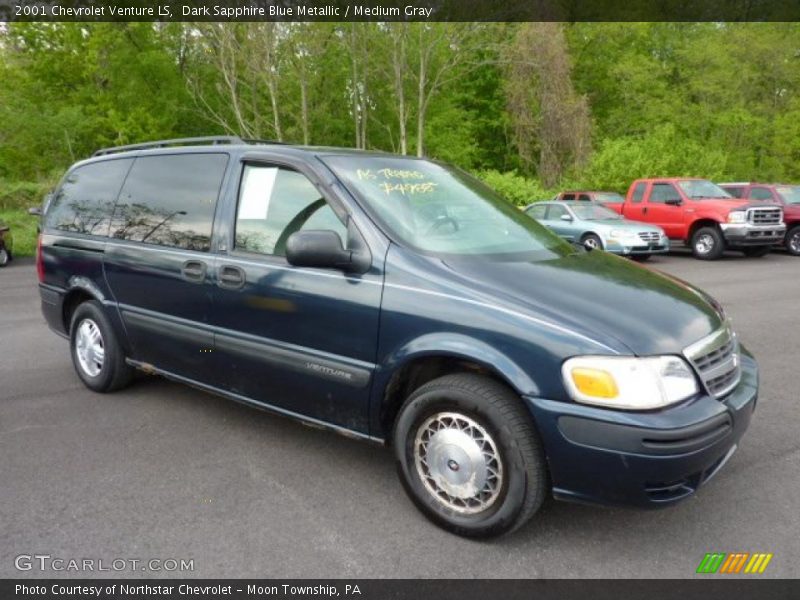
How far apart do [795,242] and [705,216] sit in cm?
294

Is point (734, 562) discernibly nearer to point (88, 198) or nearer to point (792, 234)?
point (88, 198)

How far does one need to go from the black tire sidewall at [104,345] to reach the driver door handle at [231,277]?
1.46 m

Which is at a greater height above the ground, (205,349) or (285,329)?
(285,329)

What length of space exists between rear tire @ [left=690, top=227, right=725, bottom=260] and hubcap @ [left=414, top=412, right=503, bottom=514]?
1404cm

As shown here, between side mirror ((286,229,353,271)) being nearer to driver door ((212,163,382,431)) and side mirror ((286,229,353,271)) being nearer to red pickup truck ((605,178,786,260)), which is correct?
driver door ((212,163,382,431))

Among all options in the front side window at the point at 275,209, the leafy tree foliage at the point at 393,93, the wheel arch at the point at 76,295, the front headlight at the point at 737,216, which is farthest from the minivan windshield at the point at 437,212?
the leafy tree foliage at the point at 393,93

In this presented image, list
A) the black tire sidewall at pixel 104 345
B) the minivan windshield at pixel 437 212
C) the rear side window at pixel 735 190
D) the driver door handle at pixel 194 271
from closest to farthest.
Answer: the minivan windshield at pixel 437 212 → the driver door handle at pixel 194 271 → the black tire sidewall at pixel 104 345 → the rear side window at pixel 735 190

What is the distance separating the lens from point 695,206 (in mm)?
15125

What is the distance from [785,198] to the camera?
52.5 feet

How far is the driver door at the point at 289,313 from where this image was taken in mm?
3090

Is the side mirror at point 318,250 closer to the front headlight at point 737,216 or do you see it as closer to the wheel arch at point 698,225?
the front headlight at point 737,216

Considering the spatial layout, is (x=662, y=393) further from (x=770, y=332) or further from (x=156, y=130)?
(x=156, y=130)
